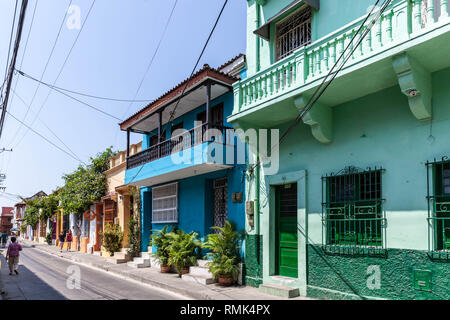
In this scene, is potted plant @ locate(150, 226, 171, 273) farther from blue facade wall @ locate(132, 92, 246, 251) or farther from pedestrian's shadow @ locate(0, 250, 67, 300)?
pedestrian's shadow @ locate(0, 250, 67, 300)

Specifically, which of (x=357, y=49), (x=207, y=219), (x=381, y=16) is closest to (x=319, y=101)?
(x=357, y=49)

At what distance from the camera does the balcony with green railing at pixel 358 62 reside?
577 centimetres

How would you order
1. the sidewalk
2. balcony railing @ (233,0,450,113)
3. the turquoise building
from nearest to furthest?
balcony railing @ (233,0,450,113) → the turquoise building → the sidewalk

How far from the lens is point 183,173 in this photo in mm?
12109

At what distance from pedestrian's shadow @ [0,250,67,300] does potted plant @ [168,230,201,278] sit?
3.41 metres

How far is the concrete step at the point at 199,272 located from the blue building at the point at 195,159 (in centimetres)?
137

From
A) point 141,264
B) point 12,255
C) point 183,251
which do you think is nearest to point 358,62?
point 183,251

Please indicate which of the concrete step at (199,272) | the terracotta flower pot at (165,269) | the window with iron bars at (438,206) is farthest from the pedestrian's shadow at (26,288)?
the window with iron bars at (438,206)

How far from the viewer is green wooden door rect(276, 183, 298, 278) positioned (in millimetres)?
8845

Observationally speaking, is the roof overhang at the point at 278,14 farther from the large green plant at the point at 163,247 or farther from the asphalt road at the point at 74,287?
the asphalt road at the point at 74,287

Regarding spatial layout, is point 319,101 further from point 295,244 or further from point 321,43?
point 295,244

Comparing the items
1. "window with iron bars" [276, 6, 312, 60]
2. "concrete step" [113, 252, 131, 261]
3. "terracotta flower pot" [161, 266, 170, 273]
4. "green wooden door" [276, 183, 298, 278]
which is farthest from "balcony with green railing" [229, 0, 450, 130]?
"concrete step" [113, 252, 131, 261]

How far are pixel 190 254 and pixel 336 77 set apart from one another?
7.22 metres

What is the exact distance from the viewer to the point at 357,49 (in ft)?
21.8
